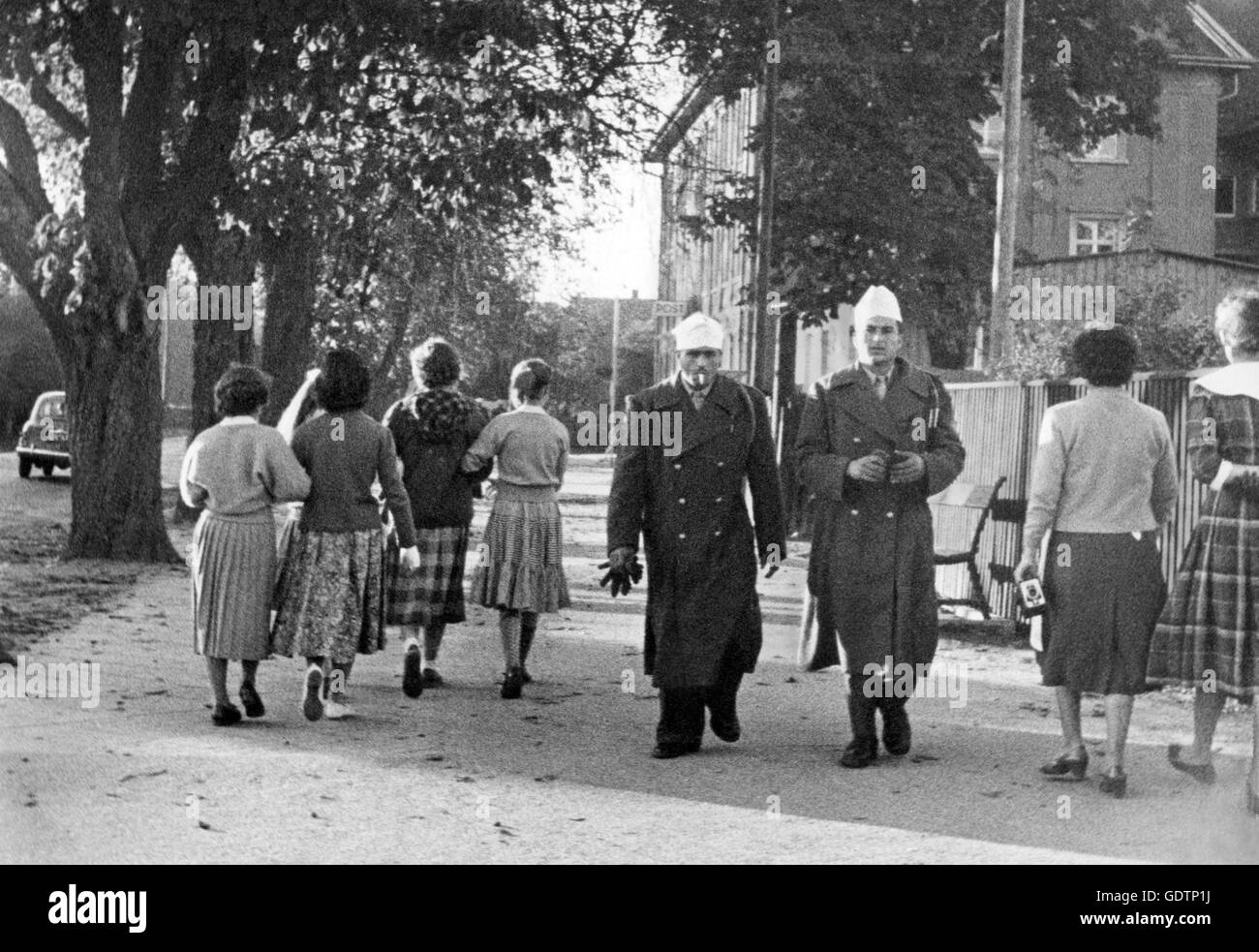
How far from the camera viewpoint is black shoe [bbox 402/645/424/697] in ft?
35.1

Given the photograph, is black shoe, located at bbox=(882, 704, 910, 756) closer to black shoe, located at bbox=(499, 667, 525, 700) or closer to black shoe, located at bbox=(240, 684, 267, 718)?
black shoe, located at bbox=(499, 667, 525, 700)

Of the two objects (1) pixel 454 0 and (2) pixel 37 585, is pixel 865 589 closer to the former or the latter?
(2) pixel 37 585

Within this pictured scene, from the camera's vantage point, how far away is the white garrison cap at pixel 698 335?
906cm

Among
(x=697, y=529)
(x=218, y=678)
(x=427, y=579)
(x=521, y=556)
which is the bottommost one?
(x=218, y=678)

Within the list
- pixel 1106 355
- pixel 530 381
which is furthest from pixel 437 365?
pixel 1106 355

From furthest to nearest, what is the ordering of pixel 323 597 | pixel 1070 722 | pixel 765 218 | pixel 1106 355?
pixel 765 218 < pixel 323 597 < pixel 1070 722 < pixel 1106 355

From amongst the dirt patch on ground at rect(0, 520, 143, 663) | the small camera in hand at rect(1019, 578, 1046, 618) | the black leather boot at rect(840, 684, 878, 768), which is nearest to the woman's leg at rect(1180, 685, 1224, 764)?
the small camera in hand at rect(1019, 578, 1046, 618)

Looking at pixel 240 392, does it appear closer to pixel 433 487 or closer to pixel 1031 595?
pixel 433 487

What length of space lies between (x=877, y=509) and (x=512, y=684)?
291cm

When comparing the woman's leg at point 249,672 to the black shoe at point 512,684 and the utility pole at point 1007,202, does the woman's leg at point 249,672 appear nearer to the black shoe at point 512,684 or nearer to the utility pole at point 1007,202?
the black shoe at point 512,684

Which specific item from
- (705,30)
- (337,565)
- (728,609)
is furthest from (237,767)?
(705,30)

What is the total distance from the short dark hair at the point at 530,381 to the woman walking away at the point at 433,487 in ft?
1.24

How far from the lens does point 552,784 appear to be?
8133mm

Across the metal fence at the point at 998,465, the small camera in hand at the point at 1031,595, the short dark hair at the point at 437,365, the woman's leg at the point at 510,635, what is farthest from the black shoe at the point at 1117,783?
the metal fence at the point at 998,465
